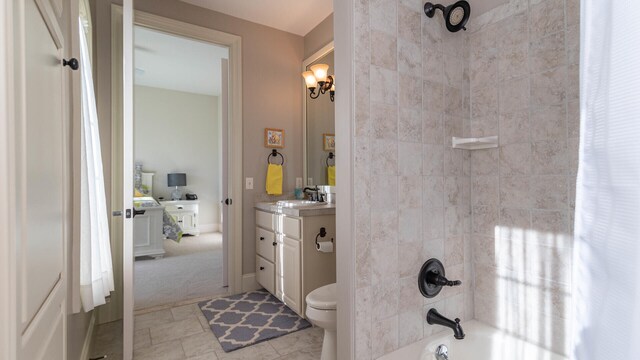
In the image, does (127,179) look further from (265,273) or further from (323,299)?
(265,273)

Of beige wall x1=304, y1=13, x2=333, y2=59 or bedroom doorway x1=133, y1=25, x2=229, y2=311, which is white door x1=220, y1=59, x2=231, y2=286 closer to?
bedroom doorway x1=133, y1=25, x2=229, y2=311

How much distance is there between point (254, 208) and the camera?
3.20 m

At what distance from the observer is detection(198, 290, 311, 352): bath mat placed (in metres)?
2.19

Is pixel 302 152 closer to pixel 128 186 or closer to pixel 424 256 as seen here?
pixel 128 186

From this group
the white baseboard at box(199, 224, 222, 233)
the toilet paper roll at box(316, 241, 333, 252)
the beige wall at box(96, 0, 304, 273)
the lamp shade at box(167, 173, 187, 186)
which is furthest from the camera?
the white baseboard at box(199, 224, 222, 233)

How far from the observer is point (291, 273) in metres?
2.45

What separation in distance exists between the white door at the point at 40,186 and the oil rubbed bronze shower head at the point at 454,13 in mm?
1542

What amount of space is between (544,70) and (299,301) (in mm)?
2157

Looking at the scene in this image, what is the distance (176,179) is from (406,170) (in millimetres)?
6020

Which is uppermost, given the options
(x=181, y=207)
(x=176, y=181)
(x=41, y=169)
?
(x=41, y=169)

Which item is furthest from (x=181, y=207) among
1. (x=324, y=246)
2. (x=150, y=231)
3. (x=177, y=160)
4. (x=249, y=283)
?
(x=324, y=246)

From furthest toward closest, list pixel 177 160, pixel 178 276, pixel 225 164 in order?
1. pixel 177 160
2. pixel 178 276
3. pixel 225 164

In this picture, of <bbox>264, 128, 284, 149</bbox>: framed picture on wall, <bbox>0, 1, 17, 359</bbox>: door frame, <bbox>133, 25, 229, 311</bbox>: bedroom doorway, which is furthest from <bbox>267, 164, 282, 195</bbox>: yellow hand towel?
<bbox>0, 1, 17, 359</bbox>: door frame

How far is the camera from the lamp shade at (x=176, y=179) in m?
6.29
